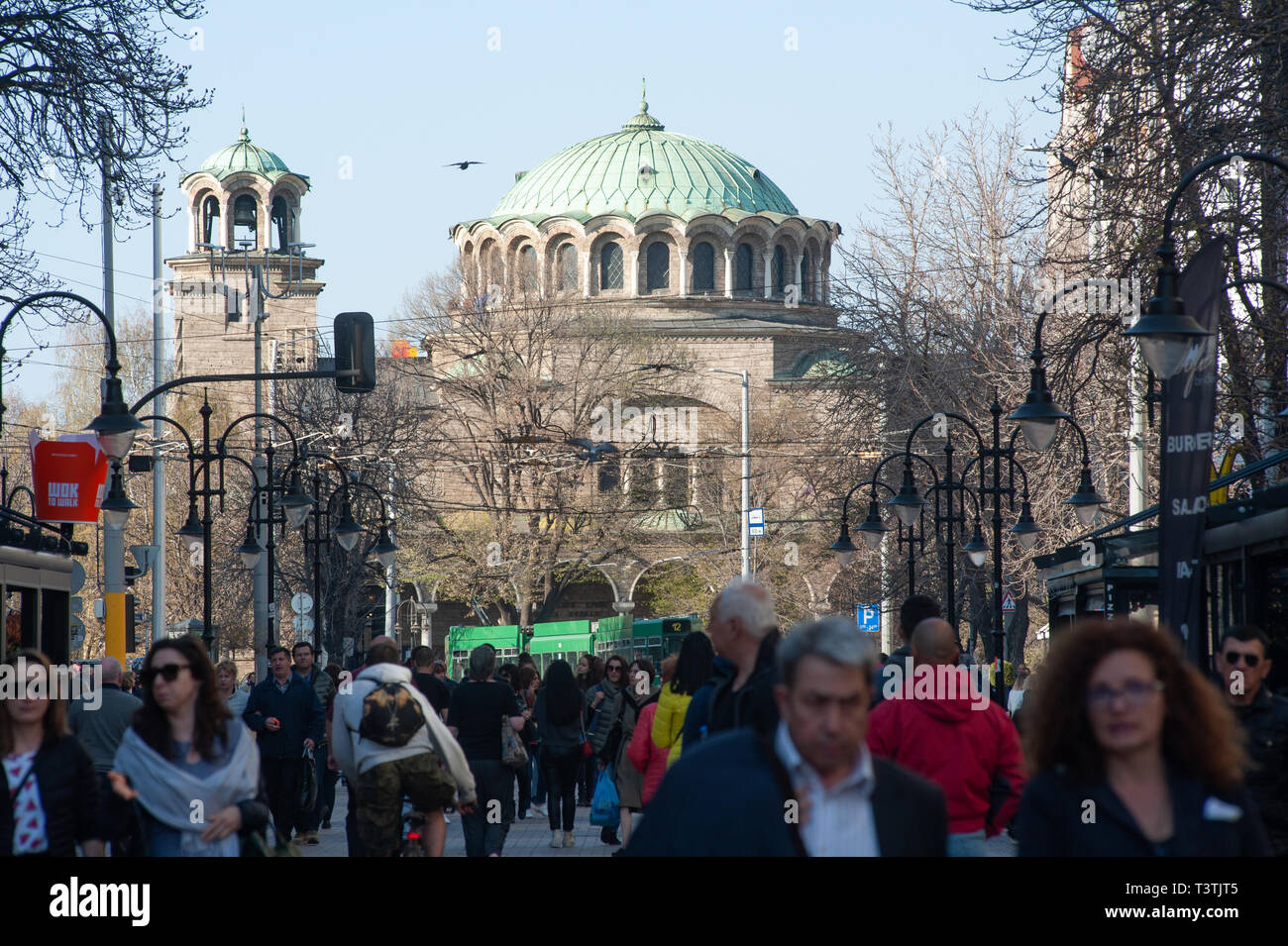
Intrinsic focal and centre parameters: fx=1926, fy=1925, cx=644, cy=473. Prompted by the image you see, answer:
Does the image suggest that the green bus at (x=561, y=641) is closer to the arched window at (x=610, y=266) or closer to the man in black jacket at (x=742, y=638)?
the arched window at (x=610, y=266)

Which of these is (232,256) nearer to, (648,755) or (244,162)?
(244,162)

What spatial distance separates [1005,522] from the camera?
112 feet

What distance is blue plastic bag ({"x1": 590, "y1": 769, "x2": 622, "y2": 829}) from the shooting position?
49.9 feet

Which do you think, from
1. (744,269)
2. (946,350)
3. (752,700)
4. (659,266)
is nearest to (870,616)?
(946,350)

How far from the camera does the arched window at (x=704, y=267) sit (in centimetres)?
7450

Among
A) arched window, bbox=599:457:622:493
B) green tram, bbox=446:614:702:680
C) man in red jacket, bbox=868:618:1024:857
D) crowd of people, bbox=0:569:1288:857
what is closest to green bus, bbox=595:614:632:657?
green tram, bbox=446:614:702:680

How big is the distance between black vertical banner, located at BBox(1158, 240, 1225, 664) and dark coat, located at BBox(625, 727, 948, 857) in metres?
6.67

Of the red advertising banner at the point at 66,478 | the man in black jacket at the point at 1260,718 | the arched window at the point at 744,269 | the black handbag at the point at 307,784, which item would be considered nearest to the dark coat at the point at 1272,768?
the man in black jacket at the point at 1260,718

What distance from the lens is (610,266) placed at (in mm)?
74125

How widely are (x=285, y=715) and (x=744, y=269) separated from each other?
203 feet

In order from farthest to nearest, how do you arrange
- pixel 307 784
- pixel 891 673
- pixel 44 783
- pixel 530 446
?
pixel 530 446
pixel 307 784
pixel 891 673
pixel 44 783

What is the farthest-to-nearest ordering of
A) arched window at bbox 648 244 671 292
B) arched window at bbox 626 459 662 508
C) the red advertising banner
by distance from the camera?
arched window at bbox 648 244 671 292 < arched window at bbox 626 459 662 508 < the red advertising banner

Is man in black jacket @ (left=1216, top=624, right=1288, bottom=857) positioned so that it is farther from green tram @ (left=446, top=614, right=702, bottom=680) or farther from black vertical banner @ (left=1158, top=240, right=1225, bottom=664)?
green tram @ (left=446, top=614, right=702, bottom=680)
